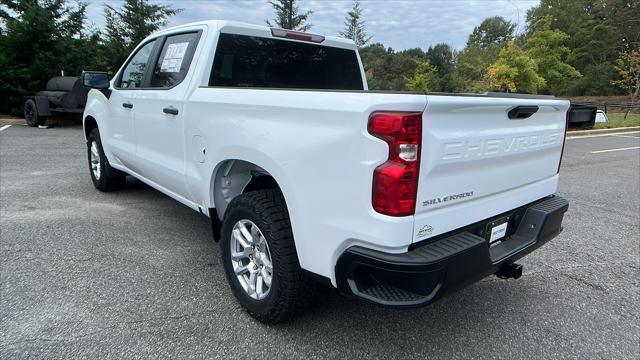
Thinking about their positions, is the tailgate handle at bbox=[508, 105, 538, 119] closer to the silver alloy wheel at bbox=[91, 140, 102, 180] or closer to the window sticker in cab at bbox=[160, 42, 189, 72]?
the window sticker in cab at bbox=[160, 42, 189, 72]

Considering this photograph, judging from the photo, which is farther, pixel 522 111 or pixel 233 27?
pixel 233 27

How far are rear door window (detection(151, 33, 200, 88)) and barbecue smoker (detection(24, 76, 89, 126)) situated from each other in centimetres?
921

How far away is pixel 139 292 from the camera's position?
3.02m

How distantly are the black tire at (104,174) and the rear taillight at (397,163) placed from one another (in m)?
4.35

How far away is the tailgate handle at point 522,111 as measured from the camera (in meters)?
2.34

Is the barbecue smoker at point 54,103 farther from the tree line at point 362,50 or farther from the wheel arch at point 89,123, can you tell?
the wheel arch at point 89,123

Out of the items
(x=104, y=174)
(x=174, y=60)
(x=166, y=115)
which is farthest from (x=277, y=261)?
(x=104, y=174)

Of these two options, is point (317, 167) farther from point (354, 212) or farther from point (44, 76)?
point (44, 76)

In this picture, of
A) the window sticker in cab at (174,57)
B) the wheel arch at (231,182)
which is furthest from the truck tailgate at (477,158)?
the window sticker in cab at (174,57)

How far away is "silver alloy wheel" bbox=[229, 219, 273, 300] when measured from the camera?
8.57 ft

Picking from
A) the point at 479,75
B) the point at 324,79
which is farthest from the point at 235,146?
the point at 479,75

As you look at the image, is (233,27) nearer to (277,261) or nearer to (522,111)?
(277,261)

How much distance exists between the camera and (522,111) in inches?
93.7

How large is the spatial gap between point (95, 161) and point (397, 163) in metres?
4.97
